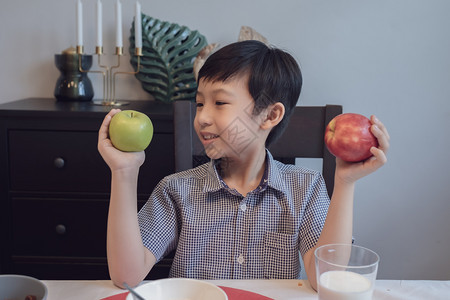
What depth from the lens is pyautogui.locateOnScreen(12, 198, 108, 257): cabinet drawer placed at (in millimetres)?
1759

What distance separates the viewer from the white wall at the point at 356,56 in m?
1.99

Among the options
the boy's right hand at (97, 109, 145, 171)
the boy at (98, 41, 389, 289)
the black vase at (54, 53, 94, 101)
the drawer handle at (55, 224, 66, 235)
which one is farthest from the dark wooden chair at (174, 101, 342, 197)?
the black vase at (54, 53, 94, 101)

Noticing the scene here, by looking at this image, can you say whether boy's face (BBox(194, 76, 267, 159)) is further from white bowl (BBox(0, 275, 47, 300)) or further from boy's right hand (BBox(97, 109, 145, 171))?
white bowl (BBox(0, 275, 47, 300))

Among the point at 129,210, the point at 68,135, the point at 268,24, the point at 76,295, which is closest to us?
the point at 76,295

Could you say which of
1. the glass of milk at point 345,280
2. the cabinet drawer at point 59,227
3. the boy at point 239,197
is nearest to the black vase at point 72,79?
the cabinet drawer at point 59,227

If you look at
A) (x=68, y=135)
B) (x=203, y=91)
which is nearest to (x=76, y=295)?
(x=203, y=91)

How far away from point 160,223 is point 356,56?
3.91 feet

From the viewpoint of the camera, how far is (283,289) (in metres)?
0.87

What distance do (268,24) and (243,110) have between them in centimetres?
96

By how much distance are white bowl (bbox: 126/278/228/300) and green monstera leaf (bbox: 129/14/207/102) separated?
1.27 metres

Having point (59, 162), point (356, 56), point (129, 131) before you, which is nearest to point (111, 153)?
point (129, 131)

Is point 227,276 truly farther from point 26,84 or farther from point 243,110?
point 26,84

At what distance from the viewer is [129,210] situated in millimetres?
980

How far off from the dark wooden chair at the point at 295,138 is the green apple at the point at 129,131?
346mm
